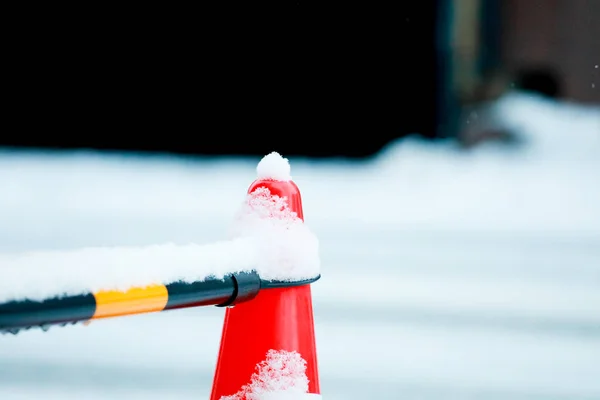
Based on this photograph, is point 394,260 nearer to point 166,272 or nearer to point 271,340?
point 271,340

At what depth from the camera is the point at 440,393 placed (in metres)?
1.86

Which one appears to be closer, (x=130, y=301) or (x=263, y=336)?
(x=130, y=301)

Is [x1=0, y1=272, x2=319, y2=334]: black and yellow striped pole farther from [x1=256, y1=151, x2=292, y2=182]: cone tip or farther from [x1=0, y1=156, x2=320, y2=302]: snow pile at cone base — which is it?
[x1=256, y1=151, x2=292, y2=182]: cone tip

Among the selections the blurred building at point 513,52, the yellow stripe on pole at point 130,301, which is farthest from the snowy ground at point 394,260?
the yellow stripe on pole at point 130,301

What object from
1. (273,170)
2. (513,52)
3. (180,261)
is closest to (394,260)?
(513,52)

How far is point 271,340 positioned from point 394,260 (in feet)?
5.07

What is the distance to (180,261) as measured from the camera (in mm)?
724

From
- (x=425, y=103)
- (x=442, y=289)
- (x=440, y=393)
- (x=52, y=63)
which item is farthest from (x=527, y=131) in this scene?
(x=52, y=63)

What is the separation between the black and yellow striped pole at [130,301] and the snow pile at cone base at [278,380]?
8 centimetres

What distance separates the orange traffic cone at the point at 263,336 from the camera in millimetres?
824

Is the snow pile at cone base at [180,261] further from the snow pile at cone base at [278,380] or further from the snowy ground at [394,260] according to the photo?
the snowy ground at [394,260]

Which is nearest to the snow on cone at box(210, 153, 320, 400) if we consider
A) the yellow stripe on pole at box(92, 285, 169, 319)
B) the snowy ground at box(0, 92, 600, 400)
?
the yellow stripe on pole at box(92, 285, 169, 319)

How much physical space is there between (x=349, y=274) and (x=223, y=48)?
98 centimetres

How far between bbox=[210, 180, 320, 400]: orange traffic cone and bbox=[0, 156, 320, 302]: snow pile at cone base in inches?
1.0
